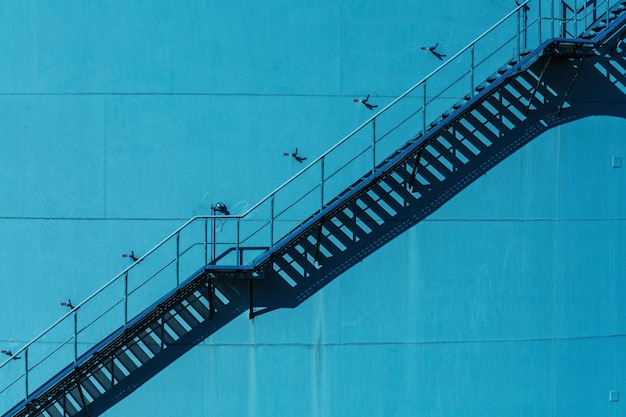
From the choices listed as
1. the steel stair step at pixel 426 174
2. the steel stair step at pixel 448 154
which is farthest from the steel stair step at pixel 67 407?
the steel stair step at pixel 448 154

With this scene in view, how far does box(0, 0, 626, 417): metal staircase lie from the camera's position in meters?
8.87

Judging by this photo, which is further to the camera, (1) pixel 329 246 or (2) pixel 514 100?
(2) pixel 514 100

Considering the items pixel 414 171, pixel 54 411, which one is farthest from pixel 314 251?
pixel 54 411

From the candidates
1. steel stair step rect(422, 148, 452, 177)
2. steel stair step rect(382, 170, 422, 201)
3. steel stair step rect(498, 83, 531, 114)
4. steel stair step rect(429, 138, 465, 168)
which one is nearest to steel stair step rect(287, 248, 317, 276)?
steel stair step rect(382, 170, 422, 201)

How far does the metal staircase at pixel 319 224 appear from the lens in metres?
8.87

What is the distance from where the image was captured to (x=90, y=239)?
29.1 ft

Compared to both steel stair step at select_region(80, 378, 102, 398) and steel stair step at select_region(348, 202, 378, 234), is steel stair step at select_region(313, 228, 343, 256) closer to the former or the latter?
steel stair step at select_region(348, 202, 378, 234)

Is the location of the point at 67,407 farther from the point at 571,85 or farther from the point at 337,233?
the point at 571,85

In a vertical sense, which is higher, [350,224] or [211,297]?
[350,224]

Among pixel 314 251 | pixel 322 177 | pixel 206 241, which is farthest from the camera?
pixel 314 251

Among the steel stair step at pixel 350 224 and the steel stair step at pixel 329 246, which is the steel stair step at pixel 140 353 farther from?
the steel stair step at pixel 350 224

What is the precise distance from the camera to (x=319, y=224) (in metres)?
8.77

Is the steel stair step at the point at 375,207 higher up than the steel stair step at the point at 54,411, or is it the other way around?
the steel stair step at the point at 375,207

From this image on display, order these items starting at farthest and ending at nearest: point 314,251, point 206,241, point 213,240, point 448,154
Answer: point 448,154, point 314,251, point 213,240, point 206,241
